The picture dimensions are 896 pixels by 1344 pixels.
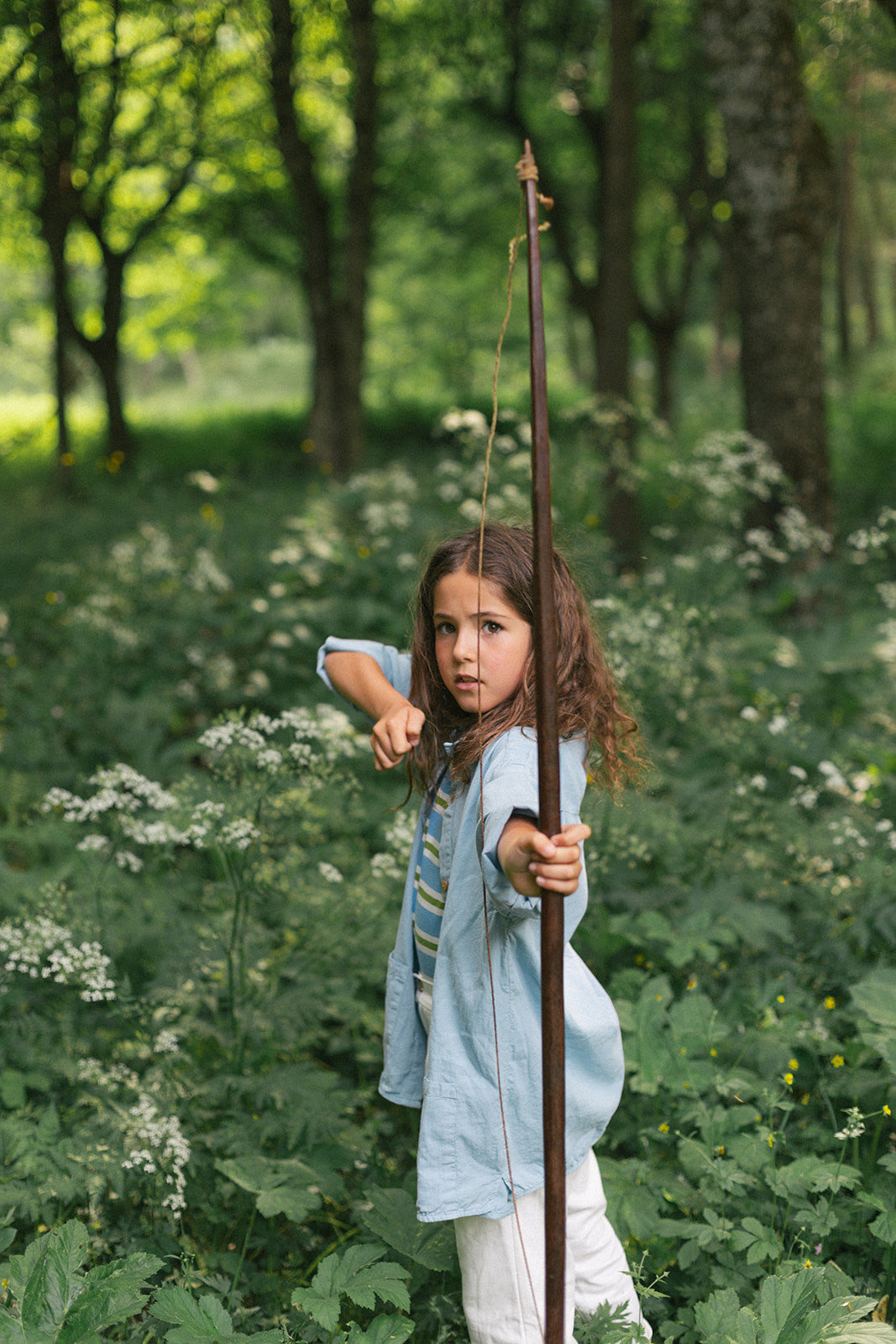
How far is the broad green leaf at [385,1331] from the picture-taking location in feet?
6.34

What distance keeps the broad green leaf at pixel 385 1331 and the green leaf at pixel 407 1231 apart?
0.18 m

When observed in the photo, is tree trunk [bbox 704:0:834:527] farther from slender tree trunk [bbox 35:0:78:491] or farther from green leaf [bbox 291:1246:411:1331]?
green leaf [bbox 291:1246:411:1331]

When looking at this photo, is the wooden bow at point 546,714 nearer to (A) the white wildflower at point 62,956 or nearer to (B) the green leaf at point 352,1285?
(B) the green leaf at point 352,1285

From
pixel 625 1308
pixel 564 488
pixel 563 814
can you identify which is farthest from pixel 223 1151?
pixel 564 488

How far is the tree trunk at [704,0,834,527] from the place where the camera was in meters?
5.95

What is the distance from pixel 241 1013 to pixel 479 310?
70.8 ft

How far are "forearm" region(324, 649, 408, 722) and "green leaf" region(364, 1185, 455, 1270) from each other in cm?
106

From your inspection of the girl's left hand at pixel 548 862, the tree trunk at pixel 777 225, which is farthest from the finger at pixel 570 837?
the tree trunk at pixel 777 225

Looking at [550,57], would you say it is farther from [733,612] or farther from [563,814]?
[563,814]

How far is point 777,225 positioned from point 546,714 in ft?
18.7

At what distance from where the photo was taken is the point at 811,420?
6328mm

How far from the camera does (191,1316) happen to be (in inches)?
75.0

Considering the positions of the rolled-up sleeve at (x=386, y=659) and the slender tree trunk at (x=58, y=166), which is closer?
the rolled-up sleeve at (x=386, y=659)

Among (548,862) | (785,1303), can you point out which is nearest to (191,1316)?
(785,1303)
